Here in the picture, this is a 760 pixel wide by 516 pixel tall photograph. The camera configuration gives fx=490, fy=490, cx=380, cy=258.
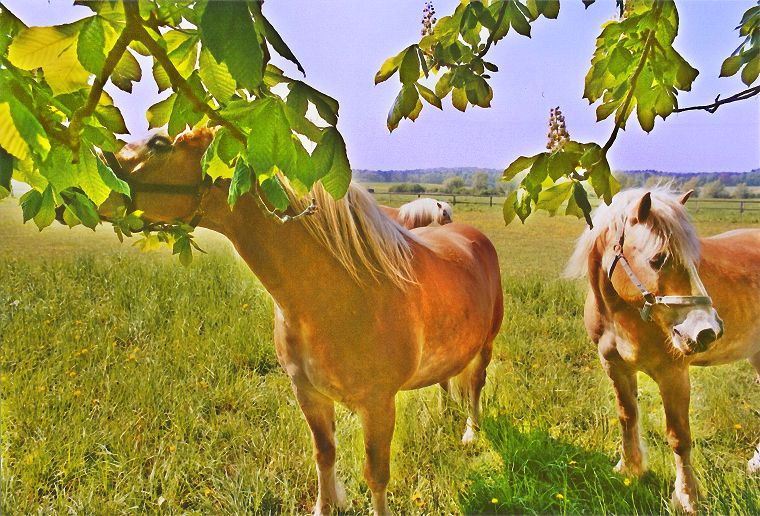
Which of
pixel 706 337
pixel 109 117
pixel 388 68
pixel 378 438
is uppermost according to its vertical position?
pixel 388 68

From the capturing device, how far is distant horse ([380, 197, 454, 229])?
2.59 meters

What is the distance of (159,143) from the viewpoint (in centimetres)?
119

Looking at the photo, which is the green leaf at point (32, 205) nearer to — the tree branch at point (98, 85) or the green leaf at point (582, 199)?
the tree branch at point (98, 85)

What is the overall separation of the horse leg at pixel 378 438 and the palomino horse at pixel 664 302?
0.86 m

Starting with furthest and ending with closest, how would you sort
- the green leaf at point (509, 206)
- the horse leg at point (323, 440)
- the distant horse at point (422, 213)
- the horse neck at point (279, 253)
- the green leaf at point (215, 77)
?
the distant horse at point (422, 213) → the horse leg at point (323, 440) → the horse neck at point (279, 253) → the green leaf at point (509, 206) → the green leaf at point (215, 77)

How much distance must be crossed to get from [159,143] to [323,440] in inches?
43.2

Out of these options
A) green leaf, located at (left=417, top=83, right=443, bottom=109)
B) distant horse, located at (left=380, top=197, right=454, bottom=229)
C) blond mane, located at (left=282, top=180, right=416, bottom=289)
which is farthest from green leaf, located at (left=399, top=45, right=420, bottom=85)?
distant horse, located at (left=380, top=197, right=454, bottom=229)

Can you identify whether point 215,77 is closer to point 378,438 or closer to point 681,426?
point 378,438

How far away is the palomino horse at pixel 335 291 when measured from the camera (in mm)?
1221

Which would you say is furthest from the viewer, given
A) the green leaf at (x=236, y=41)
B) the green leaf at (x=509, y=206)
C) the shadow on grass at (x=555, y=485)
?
the shadow on grass at (x=555, y=485)

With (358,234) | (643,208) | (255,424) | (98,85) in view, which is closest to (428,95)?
(98,85)

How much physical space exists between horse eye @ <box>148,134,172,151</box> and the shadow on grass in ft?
5.10

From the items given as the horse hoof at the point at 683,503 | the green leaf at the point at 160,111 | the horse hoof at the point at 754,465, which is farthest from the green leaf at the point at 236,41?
the horse hoof at the point at 754,465

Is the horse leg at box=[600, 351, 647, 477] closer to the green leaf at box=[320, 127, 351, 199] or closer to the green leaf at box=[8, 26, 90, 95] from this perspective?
the green leaf at box=[320, 127, 351, 199]
